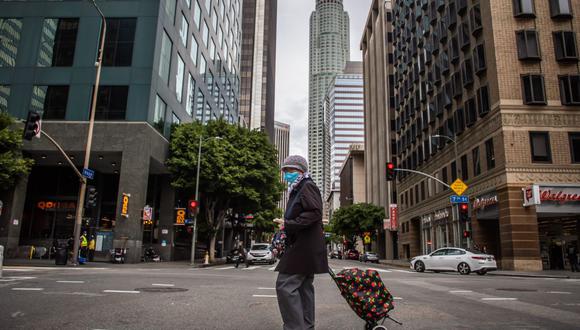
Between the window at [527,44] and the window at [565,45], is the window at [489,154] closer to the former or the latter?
the window at [527,44]

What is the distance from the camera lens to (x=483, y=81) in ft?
88.7

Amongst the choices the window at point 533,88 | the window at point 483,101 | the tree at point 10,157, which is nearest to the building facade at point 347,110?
the window at point 483,101

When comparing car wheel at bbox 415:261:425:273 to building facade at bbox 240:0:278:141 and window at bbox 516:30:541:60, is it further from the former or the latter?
building facade at bbox 240:0:278:141

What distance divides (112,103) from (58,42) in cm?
652

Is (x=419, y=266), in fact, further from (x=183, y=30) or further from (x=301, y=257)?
(x=183, y=30)

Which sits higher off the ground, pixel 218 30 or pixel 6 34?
pixel 218 30

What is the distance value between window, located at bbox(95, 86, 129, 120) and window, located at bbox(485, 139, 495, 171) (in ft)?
77.5

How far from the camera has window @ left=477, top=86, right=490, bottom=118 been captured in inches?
1039

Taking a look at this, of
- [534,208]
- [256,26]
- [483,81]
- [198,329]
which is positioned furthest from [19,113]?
[256,26]

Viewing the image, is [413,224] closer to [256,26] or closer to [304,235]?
[304,235]

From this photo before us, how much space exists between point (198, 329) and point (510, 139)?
2410cm

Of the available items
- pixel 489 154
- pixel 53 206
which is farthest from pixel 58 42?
pixel 489 154

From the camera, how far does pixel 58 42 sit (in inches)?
1144

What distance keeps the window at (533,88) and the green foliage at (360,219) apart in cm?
3644
